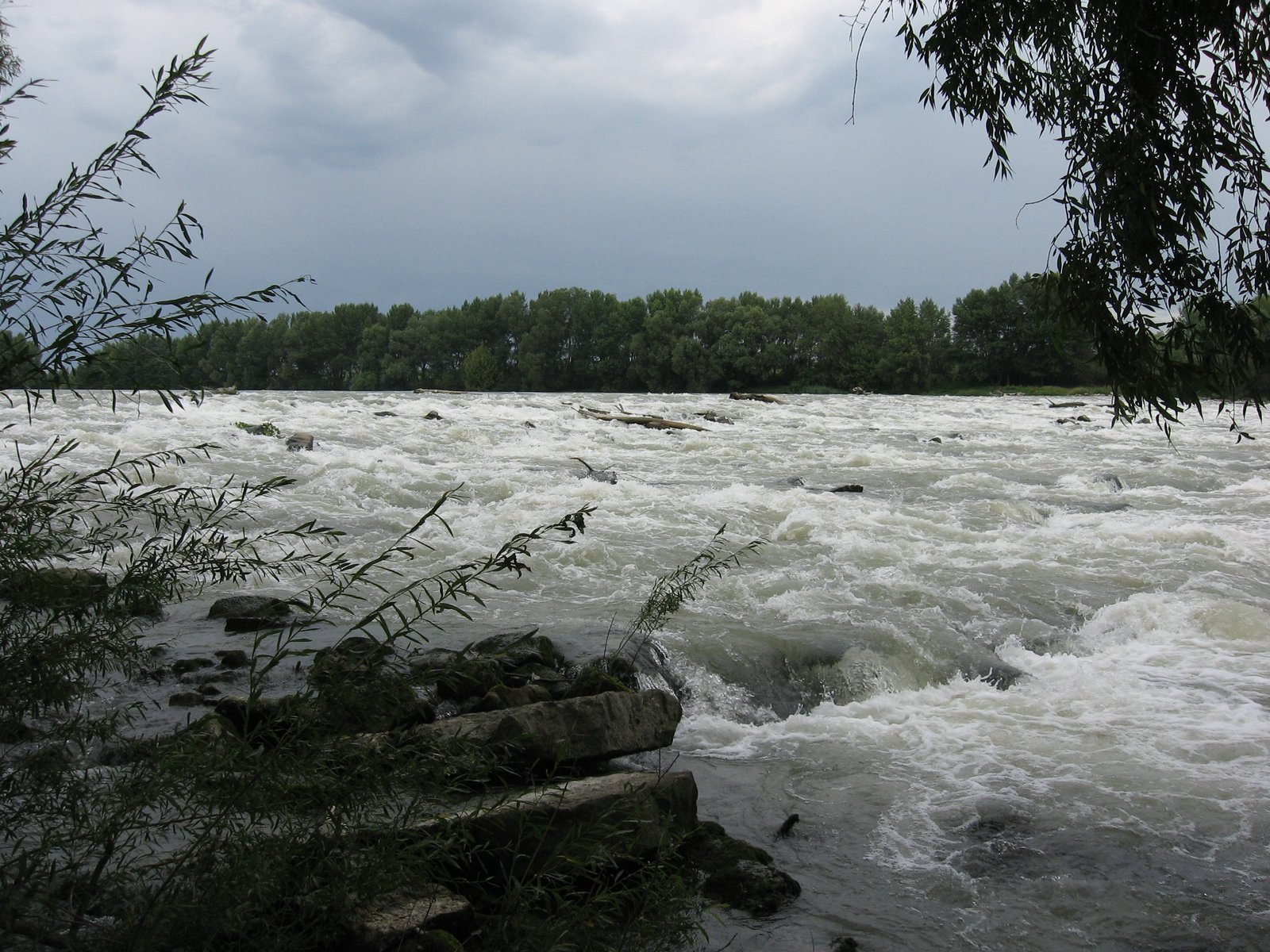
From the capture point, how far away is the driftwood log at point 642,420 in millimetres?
27170

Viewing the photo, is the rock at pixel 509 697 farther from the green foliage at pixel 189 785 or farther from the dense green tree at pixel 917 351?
the dense green tree at pixel 917 351

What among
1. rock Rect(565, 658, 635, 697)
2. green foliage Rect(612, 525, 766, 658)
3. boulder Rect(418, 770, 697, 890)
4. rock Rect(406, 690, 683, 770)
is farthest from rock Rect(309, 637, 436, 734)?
rock Rect(565, 658, 635, 697)

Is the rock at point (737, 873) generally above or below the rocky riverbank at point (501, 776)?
below

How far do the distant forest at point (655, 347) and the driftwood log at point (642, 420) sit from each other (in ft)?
169

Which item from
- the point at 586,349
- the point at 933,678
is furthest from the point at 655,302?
the point at 933,678

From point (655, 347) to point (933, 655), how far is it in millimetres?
85982

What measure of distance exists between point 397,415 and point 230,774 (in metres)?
25.3

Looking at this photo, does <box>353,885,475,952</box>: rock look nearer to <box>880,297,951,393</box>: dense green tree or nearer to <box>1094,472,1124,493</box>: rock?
<box>1094,472,1124,493</box>: rock

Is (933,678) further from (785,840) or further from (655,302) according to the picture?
(655,302)

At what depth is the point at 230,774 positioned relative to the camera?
268cm

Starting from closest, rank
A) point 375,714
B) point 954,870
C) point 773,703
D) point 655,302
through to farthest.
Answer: point 375,714, point 954,870, point 773,703, point 655,302

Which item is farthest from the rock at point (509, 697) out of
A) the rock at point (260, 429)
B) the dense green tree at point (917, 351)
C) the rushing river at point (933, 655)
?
the dense green tree at point (917, 351)

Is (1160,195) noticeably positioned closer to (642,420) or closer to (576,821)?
(576,821)

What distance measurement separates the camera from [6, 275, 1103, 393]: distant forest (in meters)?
82.4
